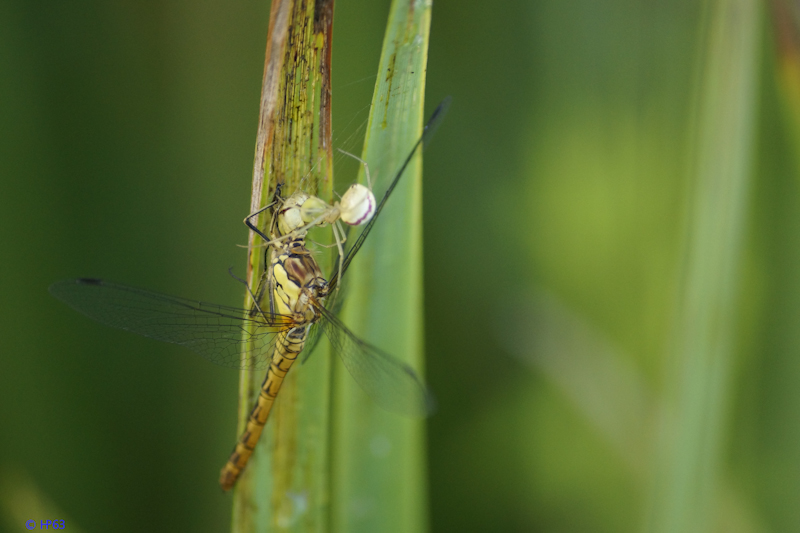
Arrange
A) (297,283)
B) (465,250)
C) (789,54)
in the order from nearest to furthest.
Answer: (789,54) < (297,283) < (465,250)

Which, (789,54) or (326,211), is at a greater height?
(789,54)

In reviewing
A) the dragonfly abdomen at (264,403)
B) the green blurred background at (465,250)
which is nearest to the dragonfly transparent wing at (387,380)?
the dragonfly abdomen at (264,403)

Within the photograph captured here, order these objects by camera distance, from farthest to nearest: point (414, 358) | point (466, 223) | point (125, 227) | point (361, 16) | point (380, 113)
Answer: point (466, 223)
point (125, 227)
point (361, 16)
point (414, 358)
point (380, 113)

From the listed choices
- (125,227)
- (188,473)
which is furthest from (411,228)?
(188,473)

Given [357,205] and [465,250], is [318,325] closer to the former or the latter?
[357,205]

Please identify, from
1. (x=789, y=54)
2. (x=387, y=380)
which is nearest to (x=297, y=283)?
(x=387, y=380)

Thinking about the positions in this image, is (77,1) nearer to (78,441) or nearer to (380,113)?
(380,113)

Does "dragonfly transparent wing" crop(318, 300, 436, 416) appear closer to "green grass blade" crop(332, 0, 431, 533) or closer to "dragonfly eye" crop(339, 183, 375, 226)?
"green grass blade" crop(332, 0, 431, 533)
